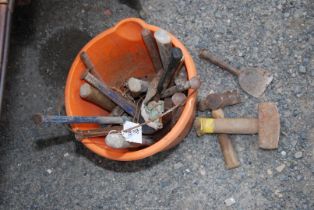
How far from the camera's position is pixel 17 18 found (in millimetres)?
1604

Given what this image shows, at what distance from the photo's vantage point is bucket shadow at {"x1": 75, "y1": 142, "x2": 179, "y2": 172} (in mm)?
1433

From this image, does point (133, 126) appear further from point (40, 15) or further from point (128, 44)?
point (40, 15)

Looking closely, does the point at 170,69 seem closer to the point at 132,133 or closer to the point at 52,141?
the point at 132,133

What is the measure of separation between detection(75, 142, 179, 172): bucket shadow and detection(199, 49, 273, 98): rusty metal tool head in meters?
0.28

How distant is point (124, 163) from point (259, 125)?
1.37ft

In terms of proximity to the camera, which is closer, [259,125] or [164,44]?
[164,44]

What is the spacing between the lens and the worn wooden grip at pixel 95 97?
1.19m

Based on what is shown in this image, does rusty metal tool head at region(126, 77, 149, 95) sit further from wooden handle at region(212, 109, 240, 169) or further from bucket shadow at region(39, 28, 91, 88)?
bucket shadow at region(39, 28, 91, 88)

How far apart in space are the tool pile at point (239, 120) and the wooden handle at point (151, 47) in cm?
20

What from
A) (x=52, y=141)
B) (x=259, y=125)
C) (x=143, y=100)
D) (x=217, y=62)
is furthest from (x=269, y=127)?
(x=52, y=141)

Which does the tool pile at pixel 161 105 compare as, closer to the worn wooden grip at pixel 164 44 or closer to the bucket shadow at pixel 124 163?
the worn wooden grip at pixel 164 44

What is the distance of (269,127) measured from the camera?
134 cm

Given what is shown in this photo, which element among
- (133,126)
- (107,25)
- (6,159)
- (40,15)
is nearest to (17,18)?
(40,15)

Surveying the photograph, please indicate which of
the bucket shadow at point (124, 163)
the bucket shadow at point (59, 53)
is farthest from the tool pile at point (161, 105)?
the bucket shadow at point (59, 53)
